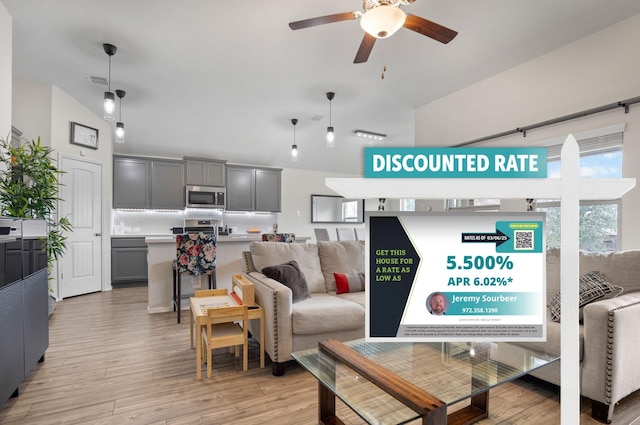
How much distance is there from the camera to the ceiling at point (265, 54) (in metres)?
2.59

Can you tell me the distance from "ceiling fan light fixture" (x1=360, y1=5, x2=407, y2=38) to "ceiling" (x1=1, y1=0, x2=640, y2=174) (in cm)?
74

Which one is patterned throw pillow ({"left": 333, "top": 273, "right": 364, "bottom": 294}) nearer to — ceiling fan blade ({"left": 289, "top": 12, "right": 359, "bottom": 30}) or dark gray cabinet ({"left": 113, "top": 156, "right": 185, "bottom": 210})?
ceiling fan blade ({"left": 289, "top": 12, "right": 359, "bottom": 30})

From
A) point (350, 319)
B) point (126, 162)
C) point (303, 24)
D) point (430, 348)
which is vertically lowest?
point (350, 319)

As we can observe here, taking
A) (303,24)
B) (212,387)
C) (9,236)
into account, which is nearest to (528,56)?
(303,24)

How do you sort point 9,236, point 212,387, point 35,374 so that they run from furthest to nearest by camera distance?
point 35,374
point 212,387
point 9,236

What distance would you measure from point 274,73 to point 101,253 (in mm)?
3840

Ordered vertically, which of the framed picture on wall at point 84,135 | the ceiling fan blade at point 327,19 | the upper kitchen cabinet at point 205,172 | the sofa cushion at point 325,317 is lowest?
the sofa cushion at point 325,317

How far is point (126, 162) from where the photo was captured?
18.7 ft

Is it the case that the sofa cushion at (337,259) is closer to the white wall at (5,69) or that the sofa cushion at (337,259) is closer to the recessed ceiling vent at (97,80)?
the white wall at (5,69)

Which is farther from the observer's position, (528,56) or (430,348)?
(528,56)

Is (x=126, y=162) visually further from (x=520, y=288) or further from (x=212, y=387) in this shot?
(x=520, y=288)

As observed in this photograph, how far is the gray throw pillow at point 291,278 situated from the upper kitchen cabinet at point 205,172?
4.25 meters

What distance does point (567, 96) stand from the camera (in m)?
3.05

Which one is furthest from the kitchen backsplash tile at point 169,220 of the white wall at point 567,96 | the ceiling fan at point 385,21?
the ceiling fan at point 385,21
